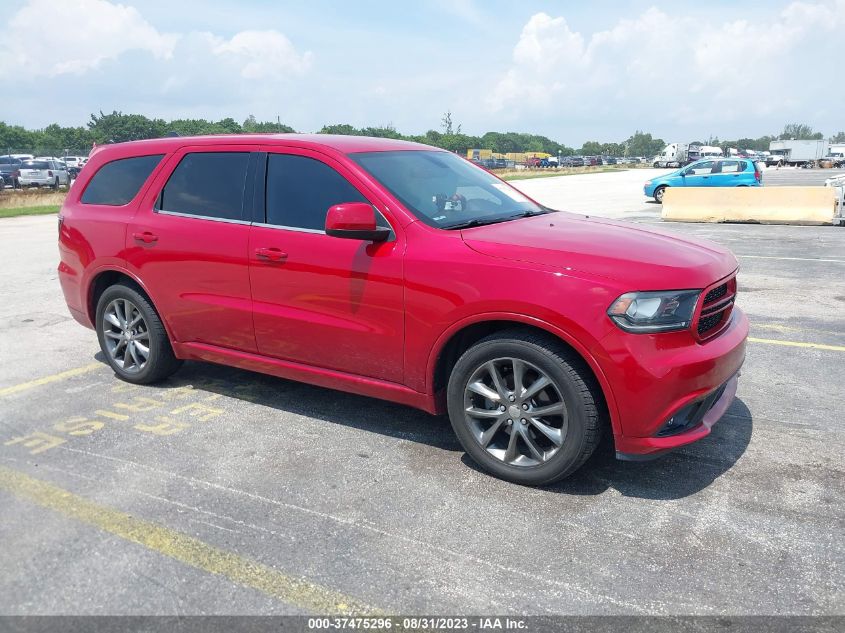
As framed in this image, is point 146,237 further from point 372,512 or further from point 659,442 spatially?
point 659,442

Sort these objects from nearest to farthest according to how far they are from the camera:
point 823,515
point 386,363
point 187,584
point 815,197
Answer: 1. point 187,584
2. point 823,515
3. point 386,363
4. point 815,197

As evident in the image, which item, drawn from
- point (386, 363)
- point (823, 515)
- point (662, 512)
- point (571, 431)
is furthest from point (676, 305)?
point (386, 363)

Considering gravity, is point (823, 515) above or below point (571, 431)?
below

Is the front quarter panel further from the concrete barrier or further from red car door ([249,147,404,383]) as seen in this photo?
the concrete barrier

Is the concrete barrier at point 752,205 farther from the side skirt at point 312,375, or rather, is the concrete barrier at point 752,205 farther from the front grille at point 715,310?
the side skirt at point 312,375

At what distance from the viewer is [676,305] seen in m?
3.27

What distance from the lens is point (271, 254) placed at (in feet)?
13.8

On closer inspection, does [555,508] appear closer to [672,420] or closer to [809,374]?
[672,420]

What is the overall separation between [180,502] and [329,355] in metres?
1.18

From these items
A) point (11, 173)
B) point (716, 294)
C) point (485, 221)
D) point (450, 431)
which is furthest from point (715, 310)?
point (11, 173)

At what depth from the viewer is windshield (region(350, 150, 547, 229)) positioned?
13.2 ft

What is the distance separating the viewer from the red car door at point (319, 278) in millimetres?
3848

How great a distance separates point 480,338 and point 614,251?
0.84 m

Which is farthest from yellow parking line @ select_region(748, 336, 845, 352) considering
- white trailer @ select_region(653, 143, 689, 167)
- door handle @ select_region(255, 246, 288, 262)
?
white trailer @ select_region(653, 143, 689, 167)
